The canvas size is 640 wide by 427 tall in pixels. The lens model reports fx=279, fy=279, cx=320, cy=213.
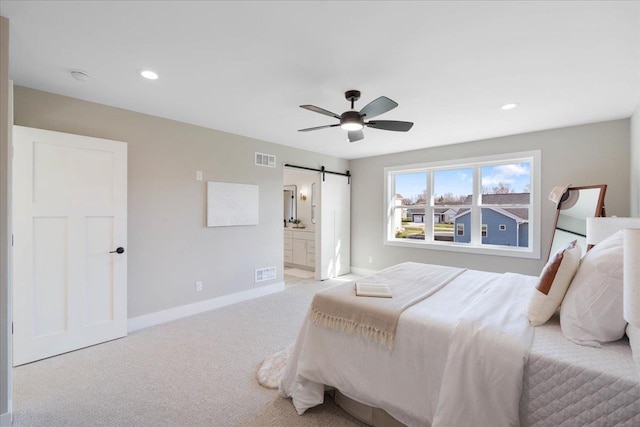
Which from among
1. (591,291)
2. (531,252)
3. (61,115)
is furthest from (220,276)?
(531,252)

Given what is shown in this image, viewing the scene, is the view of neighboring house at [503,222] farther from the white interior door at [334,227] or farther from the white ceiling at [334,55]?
the white interior door at [334,227]

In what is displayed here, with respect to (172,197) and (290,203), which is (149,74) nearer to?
(172,197)

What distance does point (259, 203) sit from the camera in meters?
4.57

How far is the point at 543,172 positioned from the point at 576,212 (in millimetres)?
700

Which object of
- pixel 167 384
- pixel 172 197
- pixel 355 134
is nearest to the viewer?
pixel 167 384

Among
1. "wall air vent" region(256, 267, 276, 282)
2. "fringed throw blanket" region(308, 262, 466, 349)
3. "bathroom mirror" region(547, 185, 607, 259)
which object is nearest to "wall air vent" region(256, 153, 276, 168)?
"wall air vent" region(256, 267, 276, 282)

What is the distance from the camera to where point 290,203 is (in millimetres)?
7473

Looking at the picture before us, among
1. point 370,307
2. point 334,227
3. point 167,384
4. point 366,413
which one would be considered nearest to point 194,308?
point 167,384

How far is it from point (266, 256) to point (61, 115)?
10.0 feet

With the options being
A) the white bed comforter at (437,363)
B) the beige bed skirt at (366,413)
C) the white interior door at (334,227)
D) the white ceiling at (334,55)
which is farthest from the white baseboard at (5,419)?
the white interior door at (334,227)

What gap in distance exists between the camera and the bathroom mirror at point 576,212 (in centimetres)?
341

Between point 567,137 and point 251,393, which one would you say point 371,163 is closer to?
point 567,137

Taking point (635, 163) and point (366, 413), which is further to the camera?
point (635, 163)

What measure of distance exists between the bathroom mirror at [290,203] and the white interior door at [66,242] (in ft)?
14.9
